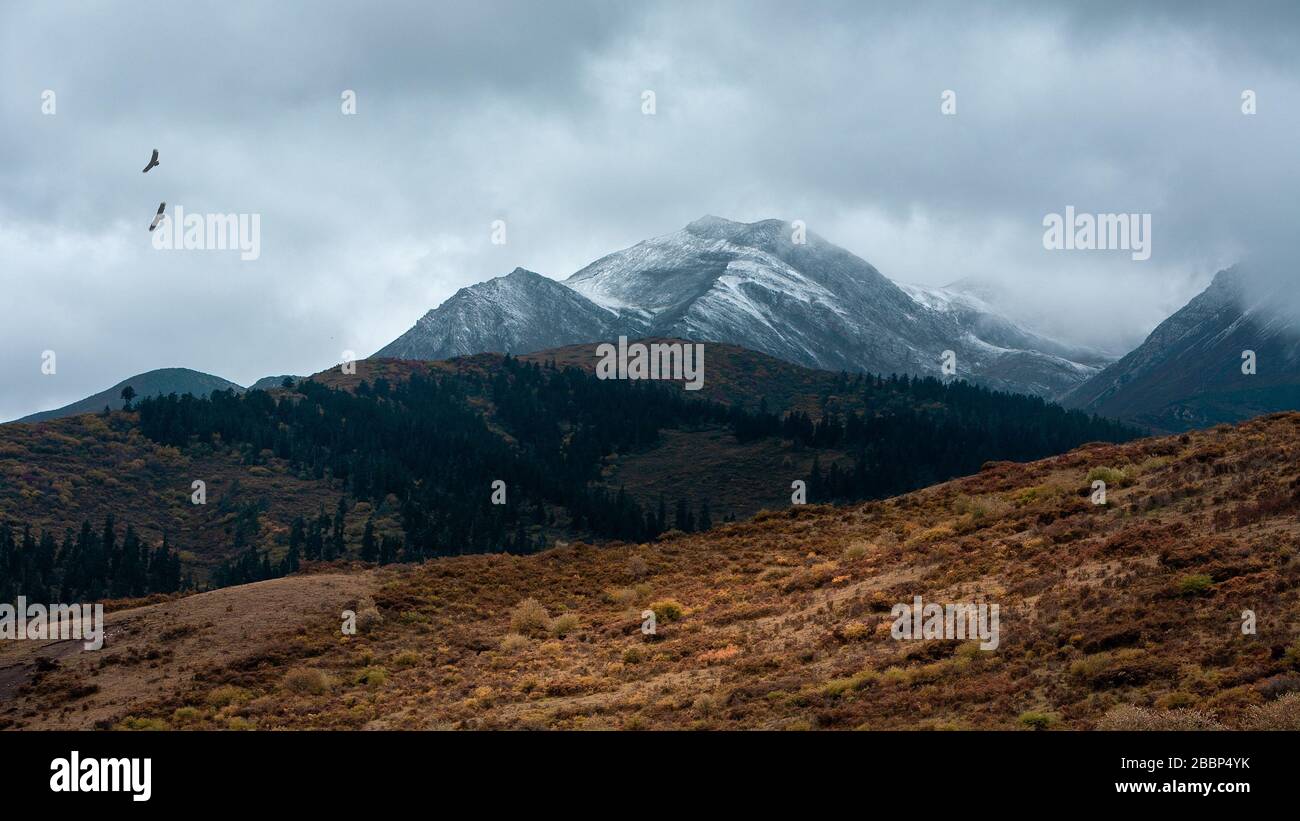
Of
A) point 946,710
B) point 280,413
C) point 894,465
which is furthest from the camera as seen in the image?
point 280,413

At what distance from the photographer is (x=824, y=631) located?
36.0 metres

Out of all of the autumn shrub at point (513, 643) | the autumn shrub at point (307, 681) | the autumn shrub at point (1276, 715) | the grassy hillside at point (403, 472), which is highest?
the grassy hillside at point (403, 472)

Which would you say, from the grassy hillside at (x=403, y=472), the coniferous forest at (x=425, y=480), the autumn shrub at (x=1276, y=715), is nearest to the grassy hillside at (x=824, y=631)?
the autumn shrub at (x=1276, y=715)

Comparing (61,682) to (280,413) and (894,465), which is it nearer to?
(894,465)

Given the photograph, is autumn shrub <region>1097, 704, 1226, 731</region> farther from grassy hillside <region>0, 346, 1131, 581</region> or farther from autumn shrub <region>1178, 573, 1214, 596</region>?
grassy hillside <region>0, 346, 1131, 581</region>

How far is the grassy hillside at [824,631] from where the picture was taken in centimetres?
2519

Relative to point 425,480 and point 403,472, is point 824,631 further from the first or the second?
point 403,472

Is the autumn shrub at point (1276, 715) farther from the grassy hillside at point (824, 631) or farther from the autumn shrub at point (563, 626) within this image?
the autumn shrub at point (563, 626)

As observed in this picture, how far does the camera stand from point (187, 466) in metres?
158

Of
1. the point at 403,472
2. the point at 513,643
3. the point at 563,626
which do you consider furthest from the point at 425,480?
the point at 513,643

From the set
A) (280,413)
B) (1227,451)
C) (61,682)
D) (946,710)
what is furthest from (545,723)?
(280,413)

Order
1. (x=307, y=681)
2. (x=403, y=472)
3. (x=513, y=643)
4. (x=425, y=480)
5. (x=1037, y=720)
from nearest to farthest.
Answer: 1. (x=1037, y=720)
2. (x=307, y=681)
3. (x=513, y=643)
4. (x=403, y=472)
5. (x=425, y=480)

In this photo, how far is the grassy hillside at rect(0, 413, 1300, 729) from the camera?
2519cm
